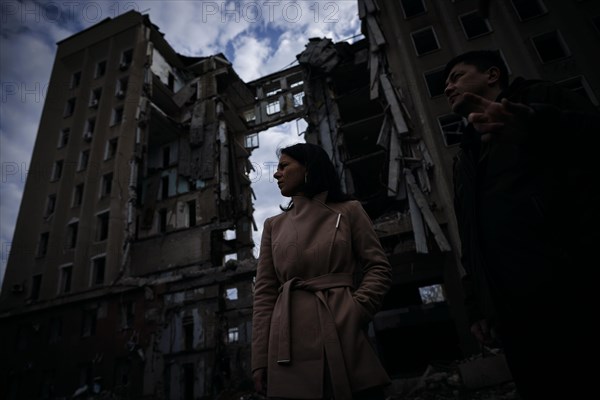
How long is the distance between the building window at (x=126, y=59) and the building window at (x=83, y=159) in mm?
7513

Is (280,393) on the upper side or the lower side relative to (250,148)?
lower

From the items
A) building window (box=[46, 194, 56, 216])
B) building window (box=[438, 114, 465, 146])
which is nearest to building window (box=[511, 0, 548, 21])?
building window (box=[438, 114, 465, 146])

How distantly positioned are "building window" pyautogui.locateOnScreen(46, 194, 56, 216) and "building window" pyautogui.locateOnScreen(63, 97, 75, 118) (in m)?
7.74

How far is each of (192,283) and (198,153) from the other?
35.7 feet

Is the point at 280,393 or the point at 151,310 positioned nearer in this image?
the point at 280,393

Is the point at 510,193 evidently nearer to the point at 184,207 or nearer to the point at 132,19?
the point at 184,207

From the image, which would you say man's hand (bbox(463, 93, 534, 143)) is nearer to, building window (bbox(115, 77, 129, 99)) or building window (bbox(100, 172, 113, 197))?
building window (bbox(100, 172, 113, 197))

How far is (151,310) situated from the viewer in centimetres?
1775

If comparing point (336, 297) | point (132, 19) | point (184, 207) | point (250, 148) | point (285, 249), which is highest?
point (132, 19)

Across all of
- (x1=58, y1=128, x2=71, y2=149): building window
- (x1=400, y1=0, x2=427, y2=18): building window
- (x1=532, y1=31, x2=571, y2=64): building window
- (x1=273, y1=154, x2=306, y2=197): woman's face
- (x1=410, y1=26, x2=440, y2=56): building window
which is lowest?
(x1=273, y1=154, x2=306, y2=197): woman's face

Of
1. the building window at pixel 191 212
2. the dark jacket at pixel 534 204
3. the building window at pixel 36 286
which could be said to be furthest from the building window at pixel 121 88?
the dark jacket at pixel 534 204

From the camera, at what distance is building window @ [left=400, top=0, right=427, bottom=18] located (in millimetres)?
17578

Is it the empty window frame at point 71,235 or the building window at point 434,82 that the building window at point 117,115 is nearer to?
the empty window frame at point 71,235

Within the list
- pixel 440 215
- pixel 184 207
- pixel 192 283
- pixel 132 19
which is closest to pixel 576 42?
Answer: pixel 440 215
